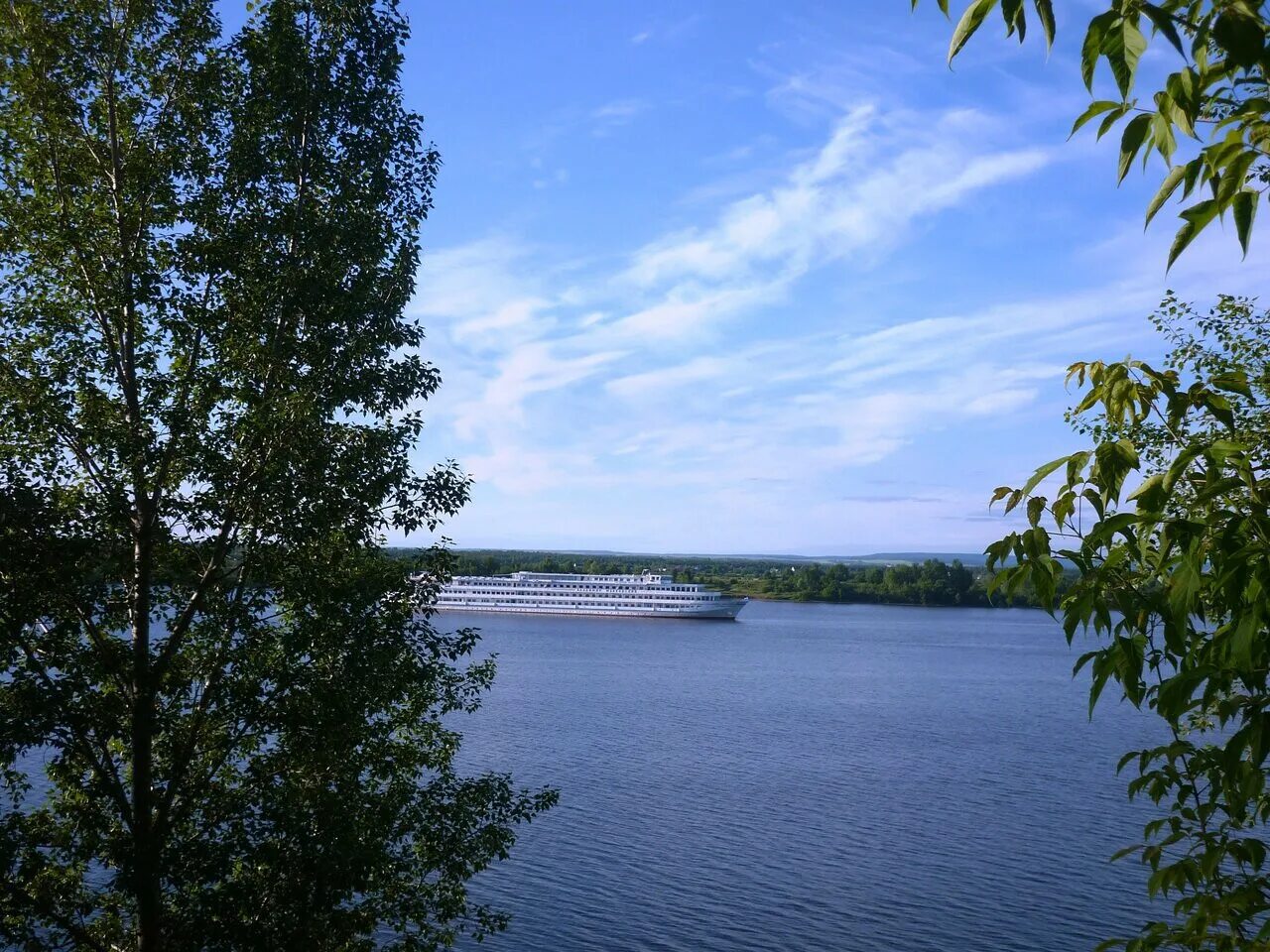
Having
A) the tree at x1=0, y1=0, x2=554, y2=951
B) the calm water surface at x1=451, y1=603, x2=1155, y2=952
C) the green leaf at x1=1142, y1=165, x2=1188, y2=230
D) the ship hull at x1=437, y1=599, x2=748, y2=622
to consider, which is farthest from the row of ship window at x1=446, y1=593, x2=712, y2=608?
the green leaf at x1=1142, y1=165, x2=1188, y2=230

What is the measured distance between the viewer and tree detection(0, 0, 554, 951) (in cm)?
759

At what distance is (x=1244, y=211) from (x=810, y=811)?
23.8 metres

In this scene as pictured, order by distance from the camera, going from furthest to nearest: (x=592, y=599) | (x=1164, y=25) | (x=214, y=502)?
(x=592, y=599)
(x=214, y=502)
(x=1164, y=25)

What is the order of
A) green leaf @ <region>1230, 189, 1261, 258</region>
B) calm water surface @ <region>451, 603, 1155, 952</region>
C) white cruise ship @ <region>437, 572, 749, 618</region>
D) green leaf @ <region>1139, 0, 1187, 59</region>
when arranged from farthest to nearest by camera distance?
white cruise ship @ <region>437, 572, 749, 618</region> < calm water surface @ <region>451, 603, 1155, 952</region> < green leaf @ <region>1230, 189, 1261, 258</region> < green leaf @ <region>1139, 0, 1187, 59</region>

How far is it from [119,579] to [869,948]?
1314 cm

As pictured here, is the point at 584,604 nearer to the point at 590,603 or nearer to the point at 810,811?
the point at 590,603

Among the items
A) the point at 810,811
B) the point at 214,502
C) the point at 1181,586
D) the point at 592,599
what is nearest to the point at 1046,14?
the point at 1181,586

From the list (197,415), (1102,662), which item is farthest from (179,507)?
(1102,662)

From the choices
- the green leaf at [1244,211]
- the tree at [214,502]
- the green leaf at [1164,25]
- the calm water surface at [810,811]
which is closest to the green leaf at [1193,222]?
the green leaf at [1244,211]

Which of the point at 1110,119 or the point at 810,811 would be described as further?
the point at 810,811

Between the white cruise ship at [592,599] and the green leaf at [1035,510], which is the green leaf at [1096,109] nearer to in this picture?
the green leaf at [1035,510]

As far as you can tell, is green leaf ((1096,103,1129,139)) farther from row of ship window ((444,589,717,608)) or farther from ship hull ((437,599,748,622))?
row of ship window ((444,589,717,608))

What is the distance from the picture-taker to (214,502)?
26.4ft

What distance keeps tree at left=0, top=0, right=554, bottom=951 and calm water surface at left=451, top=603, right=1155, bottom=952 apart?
8.87 metres
